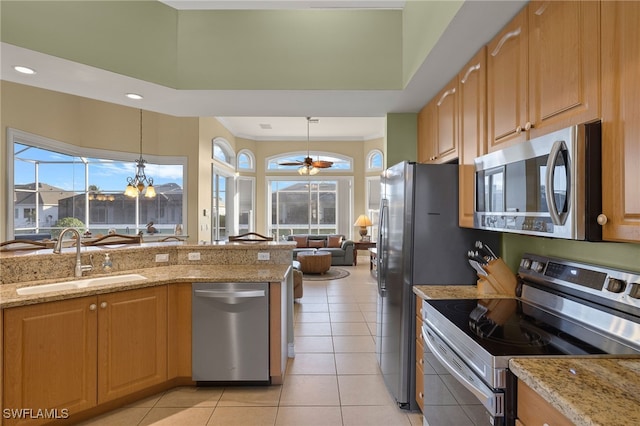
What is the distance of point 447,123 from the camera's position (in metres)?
2.46

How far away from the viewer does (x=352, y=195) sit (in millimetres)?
9125

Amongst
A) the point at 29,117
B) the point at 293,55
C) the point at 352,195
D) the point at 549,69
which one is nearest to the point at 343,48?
the point at 293,55

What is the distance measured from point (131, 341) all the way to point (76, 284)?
60cm

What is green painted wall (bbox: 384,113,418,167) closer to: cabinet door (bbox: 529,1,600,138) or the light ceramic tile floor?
cabinet door (bbox: 529,1,600,138)

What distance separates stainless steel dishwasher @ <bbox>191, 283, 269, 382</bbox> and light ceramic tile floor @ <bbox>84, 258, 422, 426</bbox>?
170mm

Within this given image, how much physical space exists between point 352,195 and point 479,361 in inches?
313

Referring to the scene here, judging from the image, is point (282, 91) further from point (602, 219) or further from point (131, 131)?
point (131, 131)

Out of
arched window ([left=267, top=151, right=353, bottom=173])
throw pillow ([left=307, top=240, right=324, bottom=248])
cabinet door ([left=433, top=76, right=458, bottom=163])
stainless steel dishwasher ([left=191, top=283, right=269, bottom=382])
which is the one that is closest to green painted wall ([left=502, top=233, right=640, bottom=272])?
cabinet door ([left=433, top=76, right=458, bottom=163])

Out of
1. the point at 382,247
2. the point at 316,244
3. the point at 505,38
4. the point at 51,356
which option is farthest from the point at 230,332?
the point at 316,244

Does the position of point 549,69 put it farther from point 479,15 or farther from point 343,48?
point 343,48

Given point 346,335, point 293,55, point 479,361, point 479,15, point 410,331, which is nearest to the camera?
point 479,361

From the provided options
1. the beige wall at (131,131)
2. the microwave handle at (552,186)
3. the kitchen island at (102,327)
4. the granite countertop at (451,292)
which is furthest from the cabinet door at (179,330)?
the beige wall at (131,131)

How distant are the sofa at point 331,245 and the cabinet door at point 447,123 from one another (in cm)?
554

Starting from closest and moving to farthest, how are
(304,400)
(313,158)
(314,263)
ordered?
(304,400) → (314,263) → (313,158)
